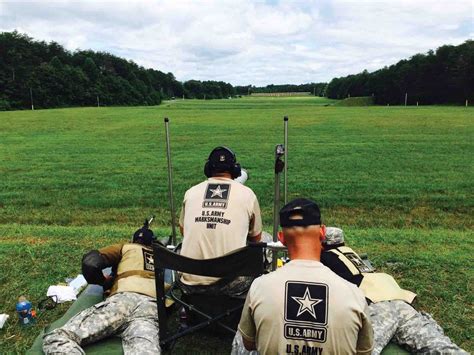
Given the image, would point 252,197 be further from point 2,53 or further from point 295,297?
point 2,53

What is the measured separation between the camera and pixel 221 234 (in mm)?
3615

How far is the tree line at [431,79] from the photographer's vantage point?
6725cm

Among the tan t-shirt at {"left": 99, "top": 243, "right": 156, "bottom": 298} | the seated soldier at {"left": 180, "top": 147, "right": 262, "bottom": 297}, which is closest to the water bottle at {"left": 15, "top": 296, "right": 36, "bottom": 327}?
the tan t-shirt at {"left": 99, "top": 243, "right": 156, "bottom": 298}

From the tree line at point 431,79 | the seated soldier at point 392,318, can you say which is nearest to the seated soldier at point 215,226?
the seated soldier at point 392,318

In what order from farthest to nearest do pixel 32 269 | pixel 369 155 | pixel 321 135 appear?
pixel 321 135 → pixel 369 155 → pixel 32 269

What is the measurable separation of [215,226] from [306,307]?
1.55m

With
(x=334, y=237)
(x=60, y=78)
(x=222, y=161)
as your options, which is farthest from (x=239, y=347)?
(x=60, y=78)

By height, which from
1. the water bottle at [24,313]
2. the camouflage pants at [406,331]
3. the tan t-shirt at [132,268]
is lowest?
the water bottle at [24,313]

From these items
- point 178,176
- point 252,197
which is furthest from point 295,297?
point 178,176

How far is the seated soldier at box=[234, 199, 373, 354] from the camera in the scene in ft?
7.18

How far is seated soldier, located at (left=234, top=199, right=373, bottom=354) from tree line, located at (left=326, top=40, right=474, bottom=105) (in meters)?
70.6

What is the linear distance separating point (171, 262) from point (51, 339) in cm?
107

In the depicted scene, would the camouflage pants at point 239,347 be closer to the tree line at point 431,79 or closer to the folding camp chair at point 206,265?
the folding camp chair at point 206,265

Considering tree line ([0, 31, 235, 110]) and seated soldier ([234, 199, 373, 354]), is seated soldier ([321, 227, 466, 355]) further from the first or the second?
tree line ([0, 31, 235, 110])
